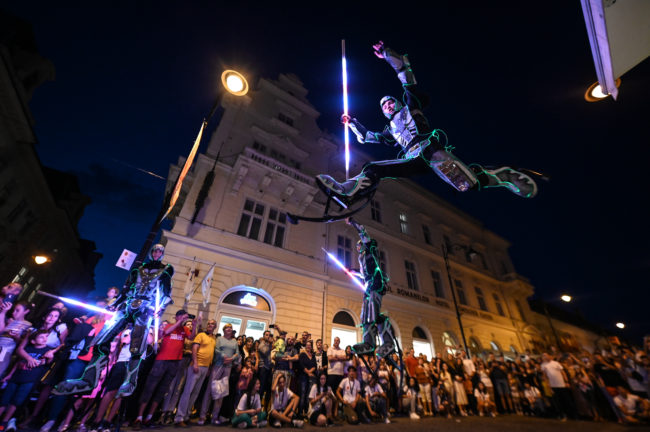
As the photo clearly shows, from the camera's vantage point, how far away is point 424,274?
19484 millimetres

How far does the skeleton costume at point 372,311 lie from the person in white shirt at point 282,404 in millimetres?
4099

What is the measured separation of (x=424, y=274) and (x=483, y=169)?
18.1m

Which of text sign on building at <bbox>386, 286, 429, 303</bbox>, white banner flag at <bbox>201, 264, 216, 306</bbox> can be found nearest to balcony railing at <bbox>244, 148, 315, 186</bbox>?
white banner flag at <bbox>201, 264, 216, 306</bbox>

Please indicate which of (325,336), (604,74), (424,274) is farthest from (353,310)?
(604,74)

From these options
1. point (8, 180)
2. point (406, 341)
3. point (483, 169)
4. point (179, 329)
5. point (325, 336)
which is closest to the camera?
point (483, 169)

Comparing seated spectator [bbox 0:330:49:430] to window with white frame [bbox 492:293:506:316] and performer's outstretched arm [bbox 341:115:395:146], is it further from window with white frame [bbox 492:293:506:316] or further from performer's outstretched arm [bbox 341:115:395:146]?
window with white frame [bbox 492:293:506:316]

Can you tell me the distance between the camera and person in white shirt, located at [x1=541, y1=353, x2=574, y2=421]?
8.73 metres

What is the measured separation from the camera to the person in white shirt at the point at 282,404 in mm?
5562

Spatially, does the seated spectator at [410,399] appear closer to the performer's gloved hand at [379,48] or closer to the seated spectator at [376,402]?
the seated spectator at [376,402]

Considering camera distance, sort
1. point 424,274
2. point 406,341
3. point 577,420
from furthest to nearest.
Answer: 1. point 424,274
2. point 406,341
3. point 577,420

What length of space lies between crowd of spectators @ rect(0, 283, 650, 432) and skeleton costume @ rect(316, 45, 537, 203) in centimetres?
A: 219

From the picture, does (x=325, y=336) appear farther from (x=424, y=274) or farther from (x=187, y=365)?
(x=424, y=274)

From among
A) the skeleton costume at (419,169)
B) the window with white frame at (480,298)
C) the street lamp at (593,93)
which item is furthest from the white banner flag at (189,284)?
the window with white frame at (480,298)

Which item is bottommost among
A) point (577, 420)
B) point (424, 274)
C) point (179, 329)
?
point (577, 420)
